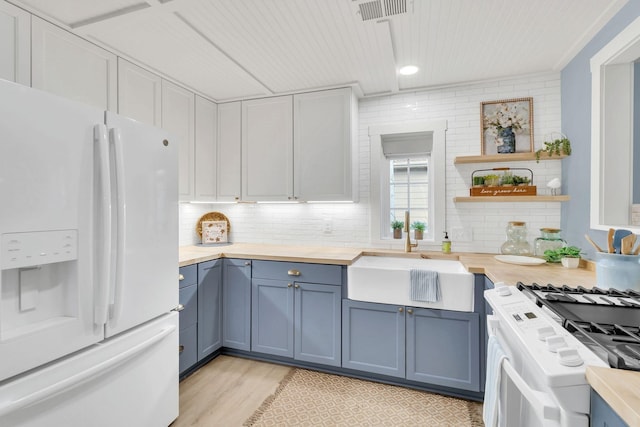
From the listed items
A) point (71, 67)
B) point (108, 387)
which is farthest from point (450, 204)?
point (71, 67)

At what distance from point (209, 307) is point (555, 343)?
92.6 inches

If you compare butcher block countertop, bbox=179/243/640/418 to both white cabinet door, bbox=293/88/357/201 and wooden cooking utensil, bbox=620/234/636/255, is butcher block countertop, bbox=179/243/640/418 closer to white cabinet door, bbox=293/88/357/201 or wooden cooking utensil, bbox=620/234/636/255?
wooden cooking utensil, bbox=620/234/636/255

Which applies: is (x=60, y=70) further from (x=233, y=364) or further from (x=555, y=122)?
(x=555, y=122)

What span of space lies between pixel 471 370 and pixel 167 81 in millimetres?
3172

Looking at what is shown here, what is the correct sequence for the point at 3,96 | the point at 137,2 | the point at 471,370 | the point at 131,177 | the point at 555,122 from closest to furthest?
the point at 3,96 → the point at 131,177 → the point at 137,2 → the point at 471,370 → the point at 555,122

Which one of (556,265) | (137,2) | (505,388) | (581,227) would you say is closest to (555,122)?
(581,227)

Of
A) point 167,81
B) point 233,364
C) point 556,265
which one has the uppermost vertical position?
point 167,81

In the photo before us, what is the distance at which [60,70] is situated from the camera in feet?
6.12

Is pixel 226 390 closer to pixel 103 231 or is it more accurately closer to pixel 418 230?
pixel 103 231

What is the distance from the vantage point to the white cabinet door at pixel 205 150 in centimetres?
297

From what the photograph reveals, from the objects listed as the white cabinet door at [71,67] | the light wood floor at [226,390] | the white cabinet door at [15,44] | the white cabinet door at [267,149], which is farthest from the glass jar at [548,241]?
the white cabinet door at [15,44]

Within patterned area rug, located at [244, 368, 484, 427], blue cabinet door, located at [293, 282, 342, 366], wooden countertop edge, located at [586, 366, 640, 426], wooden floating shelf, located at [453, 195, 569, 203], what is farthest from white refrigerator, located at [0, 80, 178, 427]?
wooden floating shelf, located at [453, 195, 569, 203]

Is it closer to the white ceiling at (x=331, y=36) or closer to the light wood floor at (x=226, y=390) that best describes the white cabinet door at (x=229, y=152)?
the white ceiling at (x=331, y=36)

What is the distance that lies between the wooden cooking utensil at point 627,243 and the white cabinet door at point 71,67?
3.02m
